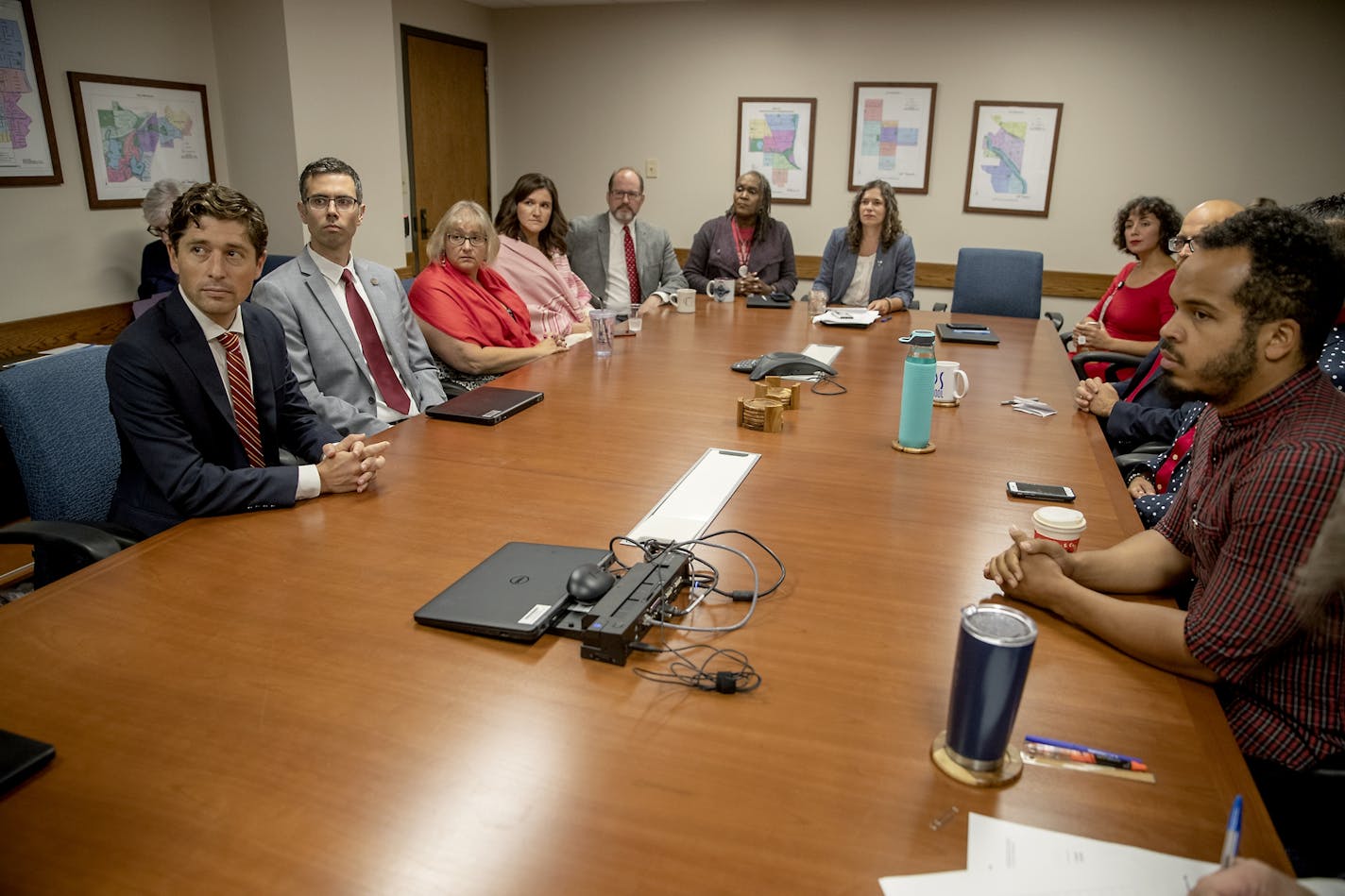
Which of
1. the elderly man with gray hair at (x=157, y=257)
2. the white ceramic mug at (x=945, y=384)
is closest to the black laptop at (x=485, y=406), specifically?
the white ceramic mug at (x=945, y=384)

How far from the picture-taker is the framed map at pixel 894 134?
5.73 meters

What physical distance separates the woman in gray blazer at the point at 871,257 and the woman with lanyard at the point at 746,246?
1.02ft

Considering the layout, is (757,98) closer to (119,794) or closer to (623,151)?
(623,151)

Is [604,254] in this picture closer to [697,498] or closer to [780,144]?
[780,144]

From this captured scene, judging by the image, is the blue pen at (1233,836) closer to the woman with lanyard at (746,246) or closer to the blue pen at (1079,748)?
the blue pen at (1079,748)

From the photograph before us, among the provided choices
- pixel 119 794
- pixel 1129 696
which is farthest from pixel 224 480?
pixel 1129 696

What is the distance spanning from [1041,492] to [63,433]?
6.83ft

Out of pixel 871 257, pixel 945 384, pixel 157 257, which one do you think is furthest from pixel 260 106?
pixel 945 384

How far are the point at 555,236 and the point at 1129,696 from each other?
334 cm

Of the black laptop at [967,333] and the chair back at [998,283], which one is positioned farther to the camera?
the chair back at [998,283]

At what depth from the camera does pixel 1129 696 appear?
1122 mm

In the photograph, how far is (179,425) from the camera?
1743mm

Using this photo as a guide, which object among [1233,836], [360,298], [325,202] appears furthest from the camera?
[360,298]

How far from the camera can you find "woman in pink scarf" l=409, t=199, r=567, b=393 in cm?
316
